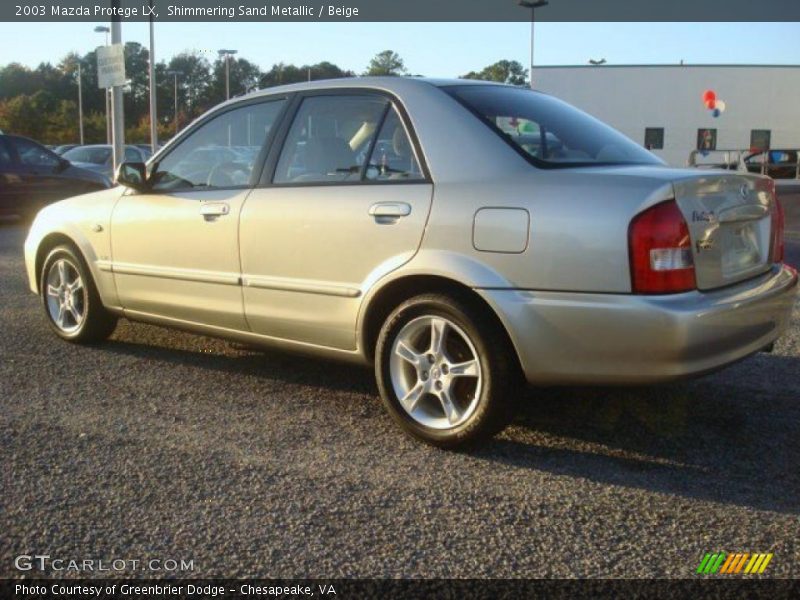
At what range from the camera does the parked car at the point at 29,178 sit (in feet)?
51.4

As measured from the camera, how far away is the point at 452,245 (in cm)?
392

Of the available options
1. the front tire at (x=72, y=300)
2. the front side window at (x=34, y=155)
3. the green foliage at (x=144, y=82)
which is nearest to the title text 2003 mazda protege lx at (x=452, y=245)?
the front tire at (x=72, y=300)

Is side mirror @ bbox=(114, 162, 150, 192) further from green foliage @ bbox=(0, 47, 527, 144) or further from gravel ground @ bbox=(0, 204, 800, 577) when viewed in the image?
green foliage @ bbox=(0, 47, 527, 144)

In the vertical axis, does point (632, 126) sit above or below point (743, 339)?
above

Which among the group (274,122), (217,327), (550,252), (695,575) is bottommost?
(695,575)

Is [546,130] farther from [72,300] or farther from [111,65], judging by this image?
[111,65]

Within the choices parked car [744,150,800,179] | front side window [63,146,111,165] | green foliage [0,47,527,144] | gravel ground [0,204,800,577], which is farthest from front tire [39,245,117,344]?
green foliage [0,47,527,144]

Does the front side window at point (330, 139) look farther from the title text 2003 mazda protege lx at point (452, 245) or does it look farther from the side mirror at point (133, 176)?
the side mirror at point (133, 176)

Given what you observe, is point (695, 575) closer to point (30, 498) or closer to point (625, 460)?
point (625, 460)

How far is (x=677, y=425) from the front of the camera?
4.37 meters

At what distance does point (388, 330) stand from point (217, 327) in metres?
1.30

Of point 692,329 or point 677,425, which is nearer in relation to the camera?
point 692,329

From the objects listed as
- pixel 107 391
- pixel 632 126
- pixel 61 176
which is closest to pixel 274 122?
pixel 107 391

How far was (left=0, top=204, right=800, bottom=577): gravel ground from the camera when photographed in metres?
2.99
